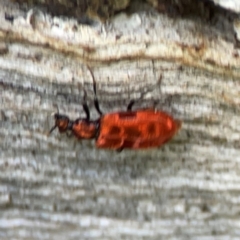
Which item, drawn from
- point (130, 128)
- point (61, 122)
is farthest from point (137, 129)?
point (61, 122)

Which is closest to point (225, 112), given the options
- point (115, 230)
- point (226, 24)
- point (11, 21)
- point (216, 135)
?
point (216, 135)

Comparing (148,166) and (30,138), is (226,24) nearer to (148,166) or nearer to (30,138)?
(148,166)

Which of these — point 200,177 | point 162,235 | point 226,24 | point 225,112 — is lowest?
point 162,235

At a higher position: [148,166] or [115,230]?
[148,166]
